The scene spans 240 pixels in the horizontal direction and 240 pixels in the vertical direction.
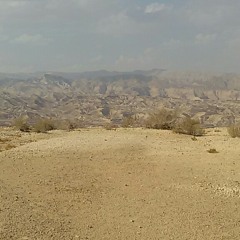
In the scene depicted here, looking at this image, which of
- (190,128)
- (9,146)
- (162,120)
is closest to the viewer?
(9,146)

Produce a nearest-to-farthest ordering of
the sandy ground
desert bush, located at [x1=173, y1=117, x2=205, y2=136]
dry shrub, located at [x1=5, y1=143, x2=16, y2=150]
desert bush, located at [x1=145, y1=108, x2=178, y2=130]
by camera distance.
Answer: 1. the sandy ground
2. dry shrub, located at [x1=5, y1=143, x2=16, y2=150]
3. desert bush, located at [x1=173, y1=117, x2=205, y2=136]
4. desert bush, located at [x1=145, y1=108, x2=178, y2=130]

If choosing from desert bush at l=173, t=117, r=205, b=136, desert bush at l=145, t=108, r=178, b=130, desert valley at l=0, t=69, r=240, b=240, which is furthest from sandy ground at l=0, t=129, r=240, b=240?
desert bush at l=145, t=108, r=178, b=130

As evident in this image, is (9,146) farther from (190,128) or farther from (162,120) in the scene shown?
(162,120)

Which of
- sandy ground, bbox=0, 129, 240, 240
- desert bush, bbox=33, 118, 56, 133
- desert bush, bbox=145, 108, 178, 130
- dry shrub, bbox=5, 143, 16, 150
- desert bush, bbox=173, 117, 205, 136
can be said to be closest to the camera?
sandy ground, bbox=0, 129, 240, 240

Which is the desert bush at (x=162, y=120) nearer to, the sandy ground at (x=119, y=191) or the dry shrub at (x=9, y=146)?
the sandy ground at (x=119, y=191)

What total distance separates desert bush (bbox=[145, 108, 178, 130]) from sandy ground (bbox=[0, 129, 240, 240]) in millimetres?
12106

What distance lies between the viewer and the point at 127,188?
1648 centimetres

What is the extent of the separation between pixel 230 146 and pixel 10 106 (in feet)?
556

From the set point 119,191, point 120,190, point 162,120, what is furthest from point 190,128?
point 119,191

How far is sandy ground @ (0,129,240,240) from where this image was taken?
39.9ft

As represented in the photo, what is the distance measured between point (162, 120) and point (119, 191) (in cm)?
2240

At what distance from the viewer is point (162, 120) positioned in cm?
3800

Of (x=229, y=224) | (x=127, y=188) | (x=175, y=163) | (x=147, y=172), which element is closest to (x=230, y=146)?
(x=175, y=163)

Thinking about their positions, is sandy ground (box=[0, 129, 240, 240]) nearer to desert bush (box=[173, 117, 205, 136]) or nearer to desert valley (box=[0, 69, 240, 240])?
desert valley (box=[0, 69, 240, 240])
